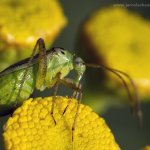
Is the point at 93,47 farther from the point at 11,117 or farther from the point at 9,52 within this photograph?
the point at 11,117

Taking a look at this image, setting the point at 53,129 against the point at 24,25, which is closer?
the point at 53,129

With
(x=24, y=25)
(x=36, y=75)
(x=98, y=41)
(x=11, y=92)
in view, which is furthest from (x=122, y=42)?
(x=11, y=92)

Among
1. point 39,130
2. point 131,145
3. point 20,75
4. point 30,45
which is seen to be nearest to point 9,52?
point 30,45

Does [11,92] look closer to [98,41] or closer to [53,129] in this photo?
[53,129]

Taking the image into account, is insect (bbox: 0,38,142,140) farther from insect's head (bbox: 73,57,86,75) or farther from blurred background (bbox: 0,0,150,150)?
blurred background (bbox: 0,0,150,150)

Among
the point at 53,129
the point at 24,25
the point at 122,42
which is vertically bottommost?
the point at 122,42

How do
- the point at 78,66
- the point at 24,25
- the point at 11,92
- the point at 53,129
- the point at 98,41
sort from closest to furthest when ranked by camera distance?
the point at 53,129 < the point at 11,92 < the point at 78,66 < the point at 24,25 < the point at 98,41
